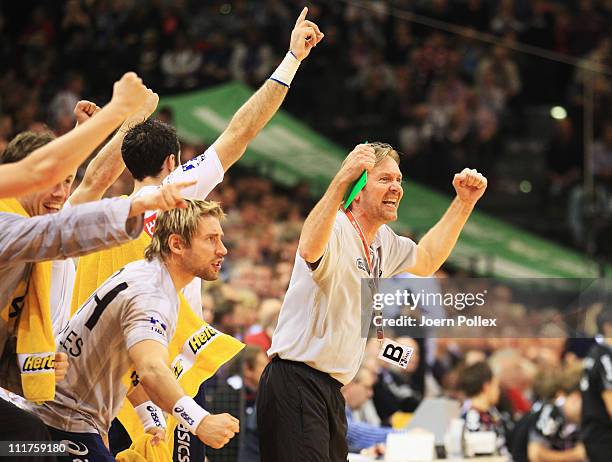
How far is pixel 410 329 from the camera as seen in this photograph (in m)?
6.95

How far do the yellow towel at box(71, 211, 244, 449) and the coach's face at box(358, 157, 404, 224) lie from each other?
91 centimetres

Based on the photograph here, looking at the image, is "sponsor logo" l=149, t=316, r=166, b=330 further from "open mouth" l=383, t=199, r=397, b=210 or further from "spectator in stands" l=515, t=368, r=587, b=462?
"spectator in stands" l=515, t=368, r=587, b=462

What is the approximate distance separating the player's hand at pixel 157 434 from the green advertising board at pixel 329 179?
8408 mm

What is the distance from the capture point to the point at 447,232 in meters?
6.16

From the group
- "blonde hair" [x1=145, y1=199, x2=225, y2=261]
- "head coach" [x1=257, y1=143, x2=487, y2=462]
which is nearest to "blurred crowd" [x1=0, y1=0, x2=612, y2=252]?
"head coach" [x1=257, y1=143, x2=487, y2=462]

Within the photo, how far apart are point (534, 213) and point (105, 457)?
1123 centimetres

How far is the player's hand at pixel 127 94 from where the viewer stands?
416 cm

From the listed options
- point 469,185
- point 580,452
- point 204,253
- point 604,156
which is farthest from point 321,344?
point 604,156

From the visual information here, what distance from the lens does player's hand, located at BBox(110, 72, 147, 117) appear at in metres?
4.16

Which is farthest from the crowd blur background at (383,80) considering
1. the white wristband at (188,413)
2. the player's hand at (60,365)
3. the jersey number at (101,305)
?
the white wristband at (188,413)

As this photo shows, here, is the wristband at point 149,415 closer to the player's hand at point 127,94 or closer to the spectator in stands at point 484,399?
the player's hand at point 127,94

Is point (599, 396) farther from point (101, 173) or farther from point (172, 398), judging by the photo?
point (172, 398)

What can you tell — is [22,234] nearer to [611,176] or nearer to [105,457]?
[105,457]

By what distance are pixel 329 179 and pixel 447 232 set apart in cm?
862
